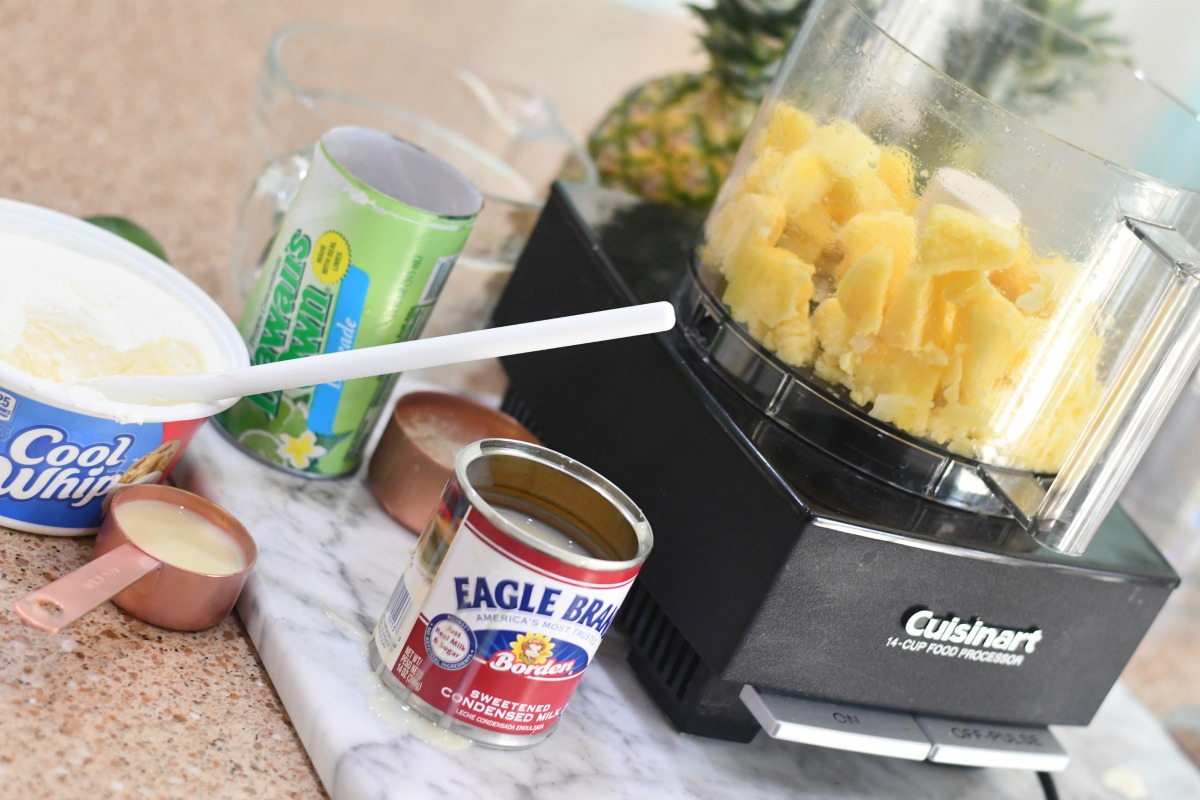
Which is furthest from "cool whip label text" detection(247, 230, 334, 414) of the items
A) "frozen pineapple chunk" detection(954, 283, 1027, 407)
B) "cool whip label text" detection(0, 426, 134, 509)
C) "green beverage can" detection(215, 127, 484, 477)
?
"frozen pineapple chunk" detection(954, 283, 1027, 407)

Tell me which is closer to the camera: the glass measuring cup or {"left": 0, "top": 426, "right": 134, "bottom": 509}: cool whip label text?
{"left": 0, "top": 426, "right": 134, "bottom": 509}: cool whip label text

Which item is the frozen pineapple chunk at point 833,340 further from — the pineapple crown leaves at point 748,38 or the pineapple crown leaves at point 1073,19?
the pineapple crown leaves at point 1073,19

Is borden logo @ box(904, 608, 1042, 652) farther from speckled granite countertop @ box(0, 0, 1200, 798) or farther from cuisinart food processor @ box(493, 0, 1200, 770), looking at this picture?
speckled granite countertop @ box(0, 0, 1200, 798)

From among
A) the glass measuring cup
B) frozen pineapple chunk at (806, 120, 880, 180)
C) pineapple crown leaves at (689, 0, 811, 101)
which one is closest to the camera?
frozen pineapple chunk at (806, 120, 880, 180)

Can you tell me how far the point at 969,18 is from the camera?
84 centimetres

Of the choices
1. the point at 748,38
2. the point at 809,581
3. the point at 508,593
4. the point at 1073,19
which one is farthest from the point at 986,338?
the point at 1073,19

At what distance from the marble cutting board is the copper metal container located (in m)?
0.02

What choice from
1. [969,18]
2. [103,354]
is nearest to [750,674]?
[103,354]

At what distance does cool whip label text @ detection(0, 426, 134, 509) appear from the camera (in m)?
0.53

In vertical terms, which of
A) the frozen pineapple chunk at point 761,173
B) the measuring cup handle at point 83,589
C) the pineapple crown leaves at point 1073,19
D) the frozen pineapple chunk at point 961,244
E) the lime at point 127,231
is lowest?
the measuring cup handle at point 83,589

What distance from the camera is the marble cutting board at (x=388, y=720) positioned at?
20.9 inches

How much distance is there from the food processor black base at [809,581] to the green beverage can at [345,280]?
11 cm

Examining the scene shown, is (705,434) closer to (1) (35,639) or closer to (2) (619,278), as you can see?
(2) (619,278)

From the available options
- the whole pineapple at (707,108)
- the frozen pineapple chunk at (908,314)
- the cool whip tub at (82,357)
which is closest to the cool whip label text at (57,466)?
the cool whip tub at (82,357)
